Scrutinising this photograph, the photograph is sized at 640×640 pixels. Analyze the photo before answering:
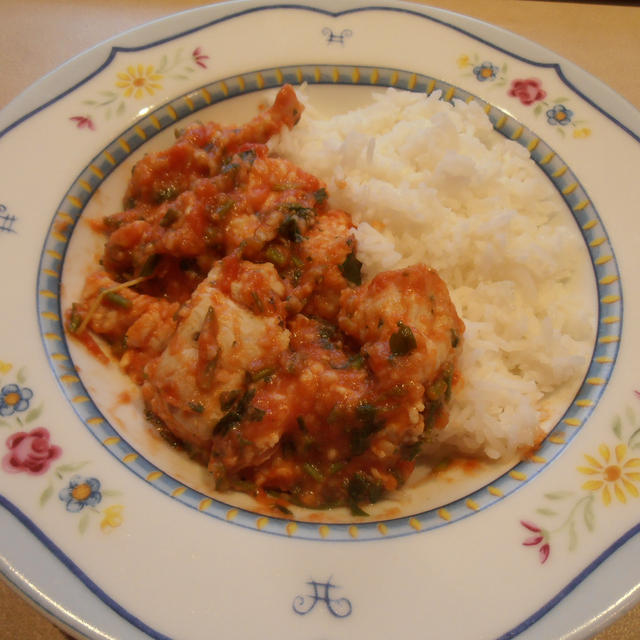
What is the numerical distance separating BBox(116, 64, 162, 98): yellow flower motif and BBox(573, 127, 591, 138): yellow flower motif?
258 centimetres

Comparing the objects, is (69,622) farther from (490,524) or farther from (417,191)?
(417,191)

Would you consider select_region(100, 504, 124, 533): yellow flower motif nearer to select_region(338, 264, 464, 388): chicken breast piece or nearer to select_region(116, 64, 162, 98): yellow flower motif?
select_region(338, 264, 464, 388): chicken breast piece

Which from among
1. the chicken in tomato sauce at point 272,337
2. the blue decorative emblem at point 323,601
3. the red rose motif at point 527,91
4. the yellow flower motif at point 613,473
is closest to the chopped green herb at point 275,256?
the chicken in tomato sauce at point 272,337

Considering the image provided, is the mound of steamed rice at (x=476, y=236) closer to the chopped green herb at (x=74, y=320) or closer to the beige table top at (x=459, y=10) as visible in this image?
the chopped green herb at (x=74, y=320)

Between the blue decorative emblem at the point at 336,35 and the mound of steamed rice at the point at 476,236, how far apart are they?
0.51 m

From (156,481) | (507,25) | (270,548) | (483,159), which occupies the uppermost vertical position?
(507,25)

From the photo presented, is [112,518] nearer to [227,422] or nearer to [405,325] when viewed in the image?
[227,422]

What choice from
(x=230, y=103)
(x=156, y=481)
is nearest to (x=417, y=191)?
(x=230, y=103)

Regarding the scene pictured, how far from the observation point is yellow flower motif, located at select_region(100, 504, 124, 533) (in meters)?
2.19

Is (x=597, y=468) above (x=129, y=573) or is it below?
above

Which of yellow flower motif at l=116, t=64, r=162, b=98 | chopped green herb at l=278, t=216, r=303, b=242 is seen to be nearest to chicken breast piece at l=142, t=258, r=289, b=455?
chopped green herb at l=278, t=216, r=303, b=242

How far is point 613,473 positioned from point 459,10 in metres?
4.75

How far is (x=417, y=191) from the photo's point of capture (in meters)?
3.43

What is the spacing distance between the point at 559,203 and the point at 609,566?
209cm
